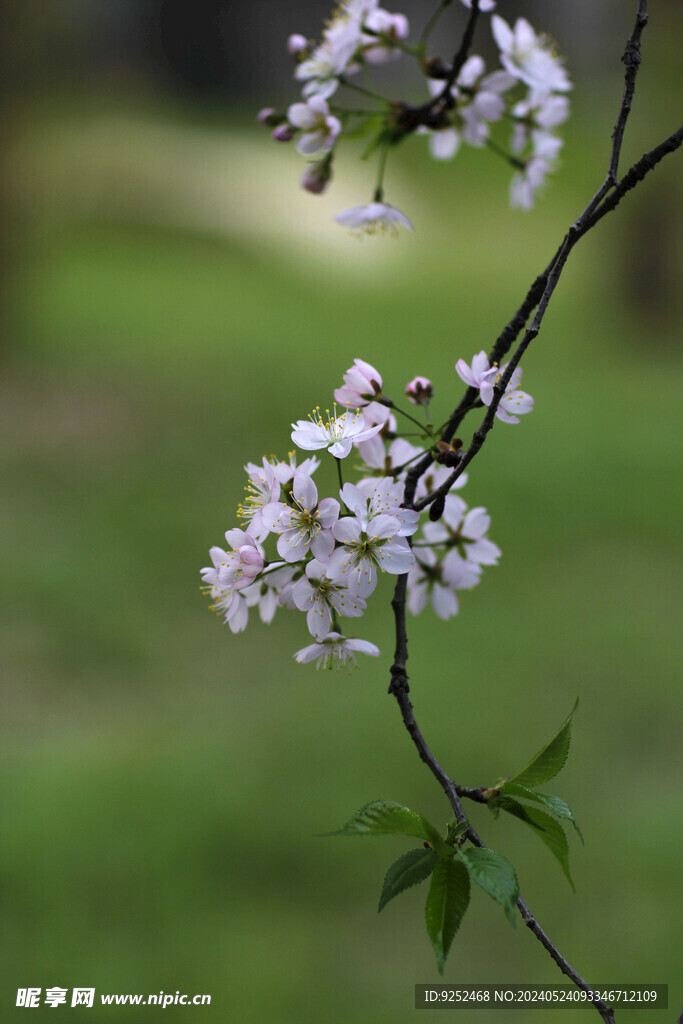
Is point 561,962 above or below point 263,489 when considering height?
below

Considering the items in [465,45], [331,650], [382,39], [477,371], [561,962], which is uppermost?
[382,39]

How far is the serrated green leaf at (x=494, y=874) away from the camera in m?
0.31

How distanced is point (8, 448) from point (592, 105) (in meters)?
4.38

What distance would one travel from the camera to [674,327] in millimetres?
3814

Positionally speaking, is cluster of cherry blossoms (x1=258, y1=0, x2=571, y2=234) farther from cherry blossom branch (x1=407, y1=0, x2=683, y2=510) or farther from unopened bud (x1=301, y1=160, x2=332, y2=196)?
cherry blossom branch (x1=407, y1=0, x2=683, y2=510)

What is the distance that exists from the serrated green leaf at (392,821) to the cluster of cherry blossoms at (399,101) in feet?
1.49

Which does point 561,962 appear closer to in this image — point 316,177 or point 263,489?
point 263,489

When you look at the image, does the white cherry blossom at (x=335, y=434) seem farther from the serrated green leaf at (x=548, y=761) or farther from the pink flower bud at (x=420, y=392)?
the serrated green leaf at (x=548, y=761)

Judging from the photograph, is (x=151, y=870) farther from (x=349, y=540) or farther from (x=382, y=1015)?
(x=349, y=540)

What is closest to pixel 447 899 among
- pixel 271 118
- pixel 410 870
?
pixel 410 870

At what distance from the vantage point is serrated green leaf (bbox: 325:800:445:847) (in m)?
0.34

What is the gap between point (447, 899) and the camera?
0.35 meters

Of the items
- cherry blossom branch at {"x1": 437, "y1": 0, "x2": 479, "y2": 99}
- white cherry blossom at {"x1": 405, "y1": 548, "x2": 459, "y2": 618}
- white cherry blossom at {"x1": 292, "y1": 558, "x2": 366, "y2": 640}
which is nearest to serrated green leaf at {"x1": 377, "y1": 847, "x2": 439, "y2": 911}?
white cherry blossom at {"x1": 292, "y1": 558, "x2": 366, "y2": 640}

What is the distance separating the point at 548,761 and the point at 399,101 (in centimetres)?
53
